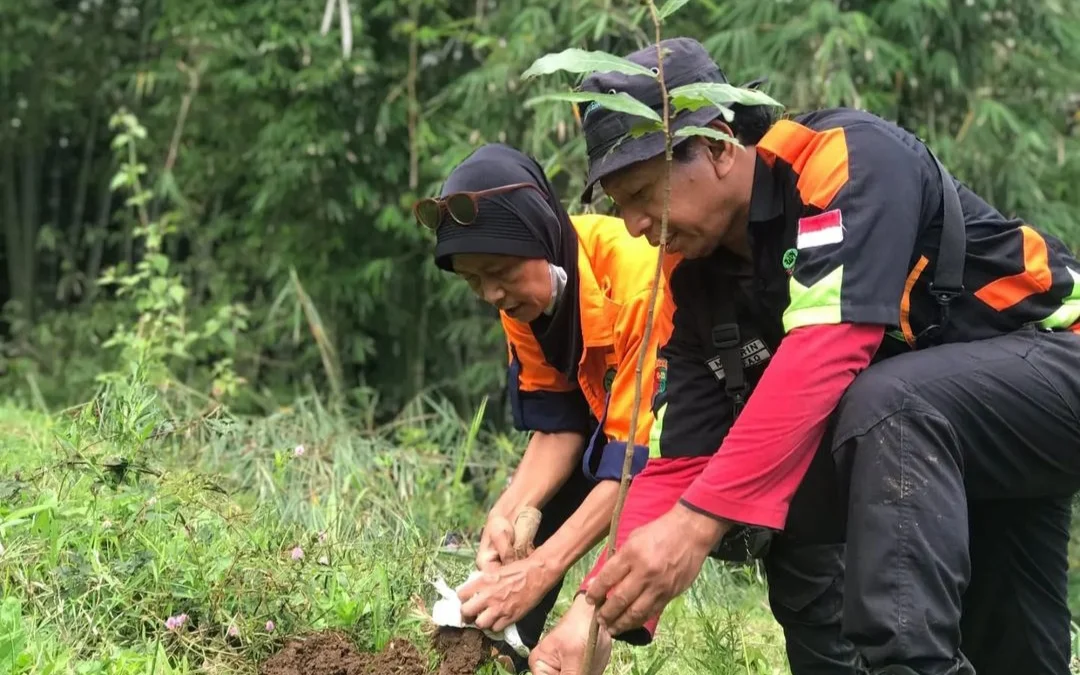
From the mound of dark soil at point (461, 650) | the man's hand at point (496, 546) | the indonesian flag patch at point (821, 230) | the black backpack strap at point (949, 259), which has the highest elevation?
the indonesian flag patch at point (821, 230)

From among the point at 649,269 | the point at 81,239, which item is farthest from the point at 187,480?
the point at 81,239

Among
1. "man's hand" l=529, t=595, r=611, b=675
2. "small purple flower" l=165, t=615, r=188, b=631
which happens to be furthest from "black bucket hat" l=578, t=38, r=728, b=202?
"small purple flower" l=165, t=615, r=188, b=631

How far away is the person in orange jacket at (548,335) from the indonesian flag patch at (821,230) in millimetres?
530

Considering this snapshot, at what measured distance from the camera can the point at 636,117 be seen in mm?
1939

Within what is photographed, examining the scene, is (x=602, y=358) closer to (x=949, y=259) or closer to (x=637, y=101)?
(x=949, y=259)

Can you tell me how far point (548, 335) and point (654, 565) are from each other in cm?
94

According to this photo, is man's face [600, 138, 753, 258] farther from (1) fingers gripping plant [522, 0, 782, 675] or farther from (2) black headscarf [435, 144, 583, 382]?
(2) black headscarf [435, 144, 583, 382]

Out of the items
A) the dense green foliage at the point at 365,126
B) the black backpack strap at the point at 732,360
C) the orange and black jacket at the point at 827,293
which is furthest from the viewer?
the dense green foliage at the point at 365,126

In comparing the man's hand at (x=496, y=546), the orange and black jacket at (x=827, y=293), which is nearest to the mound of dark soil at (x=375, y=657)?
the man's hand at (x=496, y=546)

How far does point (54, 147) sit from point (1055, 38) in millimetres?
8629

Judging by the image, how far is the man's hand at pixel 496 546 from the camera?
2.58 metres

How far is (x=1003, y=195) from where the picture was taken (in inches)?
212

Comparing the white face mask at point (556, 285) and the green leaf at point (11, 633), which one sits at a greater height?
the white face mask at point (556, 285)

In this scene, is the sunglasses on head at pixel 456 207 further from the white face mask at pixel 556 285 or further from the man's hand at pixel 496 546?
the man's hand at pixel 496 546
